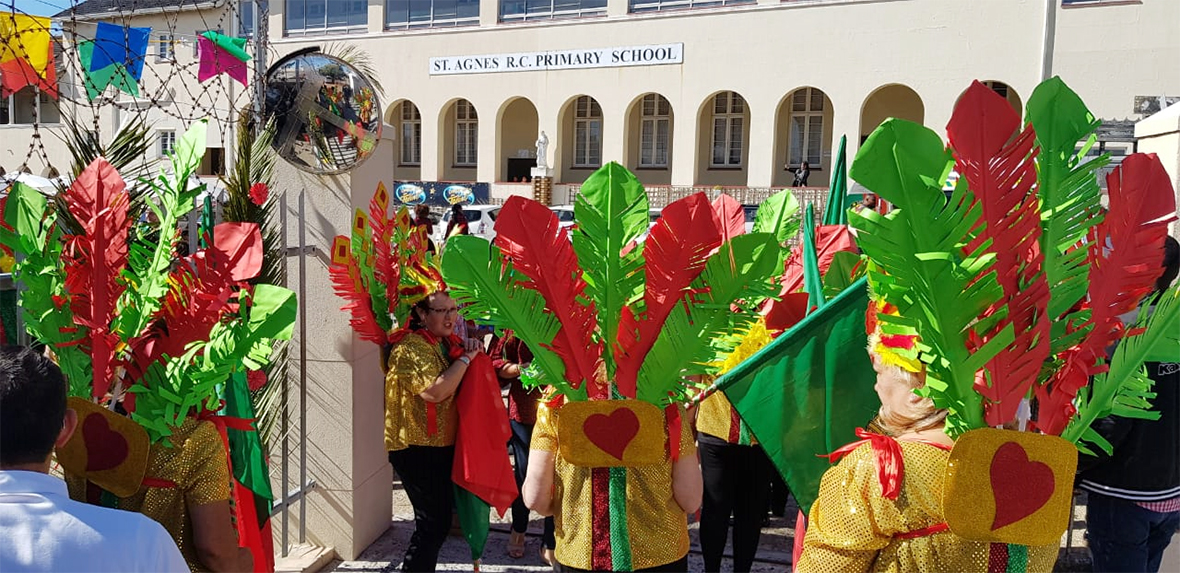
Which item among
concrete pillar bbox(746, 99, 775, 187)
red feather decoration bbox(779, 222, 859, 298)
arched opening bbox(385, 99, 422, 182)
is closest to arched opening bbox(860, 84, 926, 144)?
concrete pillar bbox(746, 99, 775, 187)

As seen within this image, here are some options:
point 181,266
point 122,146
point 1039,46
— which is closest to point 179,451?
point 181,266

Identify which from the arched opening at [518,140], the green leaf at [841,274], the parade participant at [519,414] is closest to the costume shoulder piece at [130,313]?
the green leaf at [841,274]

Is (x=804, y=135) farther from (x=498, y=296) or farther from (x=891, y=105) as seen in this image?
(x=498, y=296)

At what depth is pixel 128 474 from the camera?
2098mm

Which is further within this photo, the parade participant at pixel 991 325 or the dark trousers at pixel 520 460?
the dark trousers at pixel 520 460

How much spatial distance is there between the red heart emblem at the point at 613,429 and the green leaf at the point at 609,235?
21 cm

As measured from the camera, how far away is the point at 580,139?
2780 centimetres

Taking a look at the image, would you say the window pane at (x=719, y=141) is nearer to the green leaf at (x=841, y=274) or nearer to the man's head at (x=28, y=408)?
the green leaf at (x=841, y=274)

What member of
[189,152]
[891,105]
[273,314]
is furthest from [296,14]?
[273,314]

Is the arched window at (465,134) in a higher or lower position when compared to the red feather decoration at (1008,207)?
higher

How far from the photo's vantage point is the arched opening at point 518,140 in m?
27.8

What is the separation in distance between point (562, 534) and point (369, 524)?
218cm

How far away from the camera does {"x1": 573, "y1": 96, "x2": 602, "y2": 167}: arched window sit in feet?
90.3

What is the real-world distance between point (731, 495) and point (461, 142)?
86.4 feet
